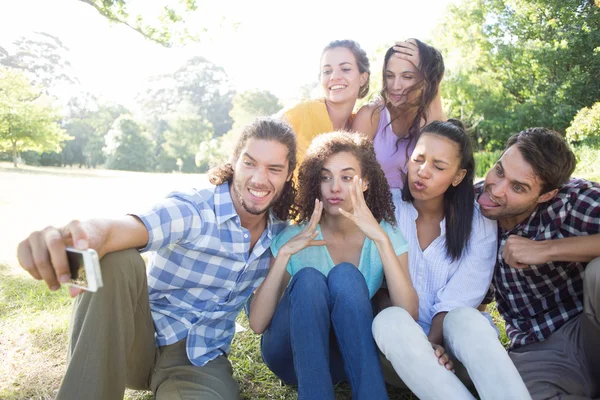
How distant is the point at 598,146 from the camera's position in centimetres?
1469

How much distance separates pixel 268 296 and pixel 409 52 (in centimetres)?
233

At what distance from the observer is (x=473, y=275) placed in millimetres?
2658

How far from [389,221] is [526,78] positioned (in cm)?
2007

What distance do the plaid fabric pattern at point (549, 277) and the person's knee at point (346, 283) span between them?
1.03 meters

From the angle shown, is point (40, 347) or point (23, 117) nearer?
point (40, 347)

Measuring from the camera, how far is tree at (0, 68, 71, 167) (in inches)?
1283

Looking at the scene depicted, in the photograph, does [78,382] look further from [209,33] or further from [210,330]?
[209,33]

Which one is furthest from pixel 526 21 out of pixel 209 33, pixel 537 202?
pixel 537 202

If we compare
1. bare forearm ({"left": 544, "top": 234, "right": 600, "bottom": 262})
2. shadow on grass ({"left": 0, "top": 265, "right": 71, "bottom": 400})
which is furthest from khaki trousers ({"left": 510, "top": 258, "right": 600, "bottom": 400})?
shadow on grass ({"left": 0, "top": 265, "right": 71, "bottom": 400})

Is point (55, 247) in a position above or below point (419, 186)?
below

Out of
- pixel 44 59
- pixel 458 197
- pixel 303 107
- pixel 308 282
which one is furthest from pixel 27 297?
pixel 44 59

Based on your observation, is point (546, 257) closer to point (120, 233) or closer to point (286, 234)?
point (286, 234)

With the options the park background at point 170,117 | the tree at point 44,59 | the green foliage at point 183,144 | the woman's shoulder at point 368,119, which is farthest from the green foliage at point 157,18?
the tree at point 44,59

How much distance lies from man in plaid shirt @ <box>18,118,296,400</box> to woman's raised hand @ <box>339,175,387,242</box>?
429mm
